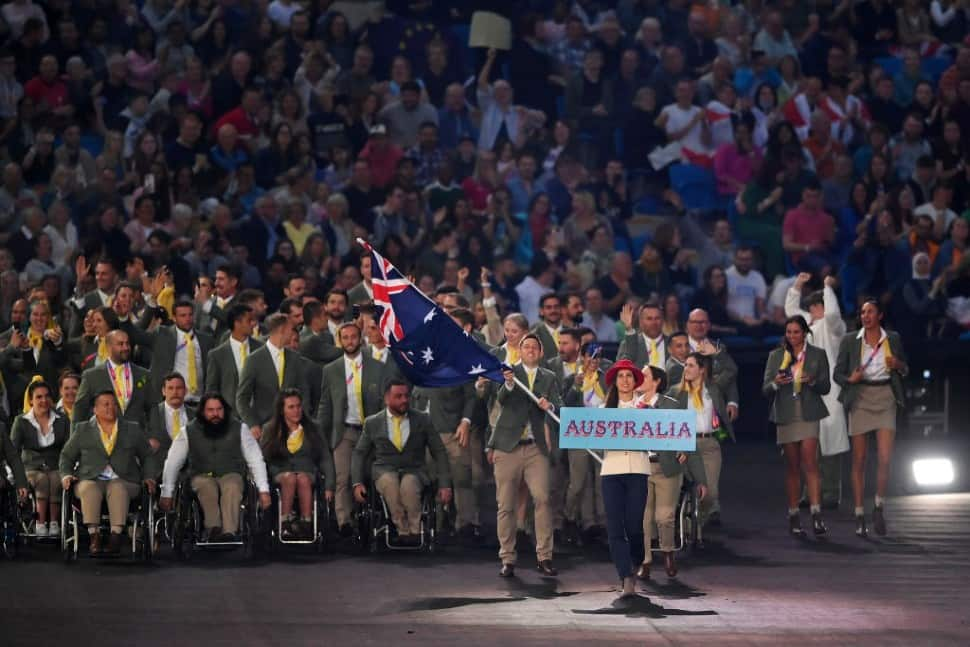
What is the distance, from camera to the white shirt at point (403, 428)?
52.5ft

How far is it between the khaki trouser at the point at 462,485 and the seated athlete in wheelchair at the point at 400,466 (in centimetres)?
68

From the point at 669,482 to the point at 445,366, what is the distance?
78.2 inches

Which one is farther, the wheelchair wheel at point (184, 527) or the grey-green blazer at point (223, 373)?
the grey-green blazer at point (223, 373)

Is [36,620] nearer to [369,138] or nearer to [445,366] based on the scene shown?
[445,366]

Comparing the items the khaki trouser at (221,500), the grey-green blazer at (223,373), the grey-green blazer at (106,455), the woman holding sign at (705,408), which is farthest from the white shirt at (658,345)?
the grey-green blazer at (106,455)

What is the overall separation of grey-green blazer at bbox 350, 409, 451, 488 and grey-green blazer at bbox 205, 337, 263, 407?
4.64ft

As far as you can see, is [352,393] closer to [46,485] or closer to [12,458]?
[46,485]

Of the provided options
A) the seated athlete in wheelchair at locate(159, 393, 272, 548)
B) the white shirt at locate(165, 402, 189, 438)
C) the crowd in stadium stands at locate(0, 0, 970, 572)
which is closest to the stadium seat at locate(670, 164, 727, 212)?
the crowd in stadium stands at locate(0, 0, 970, 572)

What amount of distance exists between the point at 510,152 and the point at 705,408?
7522 mm

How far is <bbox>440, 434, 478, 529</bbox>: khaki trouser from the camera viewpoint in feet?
54.9

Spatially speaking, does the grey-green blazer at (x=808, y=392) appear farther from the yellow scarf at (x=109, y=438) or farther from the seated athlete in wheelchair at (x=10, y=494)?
the seated athlete in wheelchair at (x=10, y=494)

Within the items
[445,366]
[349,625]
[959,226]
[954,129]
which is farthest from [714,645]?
[954,129]

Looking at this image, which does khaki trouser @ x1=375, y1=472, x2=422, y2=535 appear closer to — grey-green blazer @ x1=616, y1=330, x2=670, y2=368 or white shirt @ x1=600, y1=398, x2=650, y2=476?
white shirt @ x1=600, y1=398, x2=650, y2=476

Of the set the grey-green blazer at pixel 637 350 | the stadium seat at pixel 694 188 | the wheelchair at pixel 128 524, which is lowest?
the wheelchair at pixel 128 524
